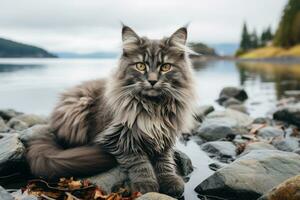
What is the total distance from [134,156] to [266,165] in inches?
54.2

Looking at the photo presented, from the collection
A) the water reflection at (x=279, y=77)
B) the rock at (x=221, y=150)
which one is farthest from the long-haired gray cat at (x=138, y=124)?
the water reflection at (x=279, y=77)

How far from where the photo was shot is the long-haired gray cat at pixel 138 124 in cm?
401

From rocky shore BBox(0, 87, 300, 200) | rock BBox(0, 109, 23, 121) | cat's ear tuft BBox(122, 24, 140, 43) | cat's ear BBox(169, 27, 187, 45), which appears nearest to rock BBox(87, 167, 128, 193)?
rocky shore BBox(0, 87, 300, 200)

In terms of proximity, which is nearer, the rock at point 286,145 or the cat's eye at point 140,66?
the cat's eye at point 140,66

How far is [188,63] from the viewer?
4.49m

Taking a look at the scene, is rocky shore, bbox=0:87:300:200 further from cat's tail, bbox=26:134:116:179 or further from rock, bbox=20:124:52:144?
cat's tail, bbox=26:134:116:179

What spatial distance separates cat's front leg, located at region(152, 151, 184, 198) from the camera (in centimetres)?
397

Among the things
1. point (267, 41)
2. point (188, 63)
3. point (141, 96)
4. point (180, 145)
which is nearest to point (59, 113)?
point (141, 96)

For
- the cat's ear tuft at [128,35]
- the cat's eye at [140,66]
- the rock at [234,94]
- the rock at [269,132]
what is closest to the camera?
the cat's eye at [140,66]

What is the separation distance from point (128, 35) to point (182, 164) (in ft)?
5.52

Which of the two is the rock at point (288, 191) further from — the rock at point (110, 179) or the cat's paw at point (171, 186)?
the rock at point (110, 179)

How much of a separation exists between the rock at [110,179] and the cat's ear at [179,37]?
59.4 inches

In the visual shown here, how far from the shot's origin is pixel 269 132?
7090mm

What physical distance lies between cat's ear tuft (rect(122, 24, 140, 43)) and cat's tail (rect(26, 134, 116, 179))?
1.22 metres
